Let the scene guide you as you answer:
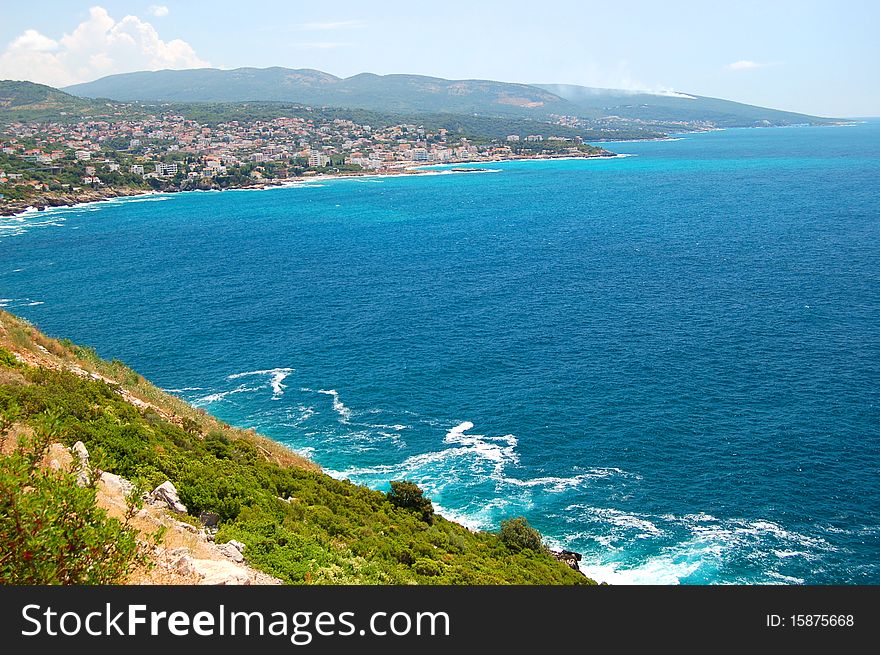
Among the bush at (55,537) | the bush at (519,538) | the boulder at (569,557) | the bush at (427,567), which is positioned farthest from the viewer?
the boulder at (569,557)

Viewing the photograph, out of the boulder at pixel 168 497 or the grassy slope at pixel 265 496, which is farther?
the boulder at pixel 168 497

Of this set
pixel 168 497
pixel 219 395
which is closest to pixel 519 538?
pixel 168 497

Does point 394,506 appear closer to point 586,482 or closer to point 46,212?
point 586,482

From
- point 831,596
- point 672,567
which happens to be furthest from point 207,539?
point 672,567

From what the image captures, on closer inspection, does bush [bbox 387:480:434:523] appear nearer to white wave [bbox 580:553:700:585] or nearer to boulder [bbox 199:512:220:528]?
white wave [bbox 580:553:700:585]

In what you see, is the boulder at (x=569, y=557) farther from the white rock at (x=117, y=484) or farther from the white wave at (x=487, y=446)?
the white rock at (x=117, y=484)

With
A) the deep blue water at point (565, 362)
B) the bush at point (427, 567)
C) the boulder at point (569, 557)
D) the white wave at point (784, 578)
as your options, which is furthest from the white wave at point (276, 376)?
the white wave at point (784, 578)
